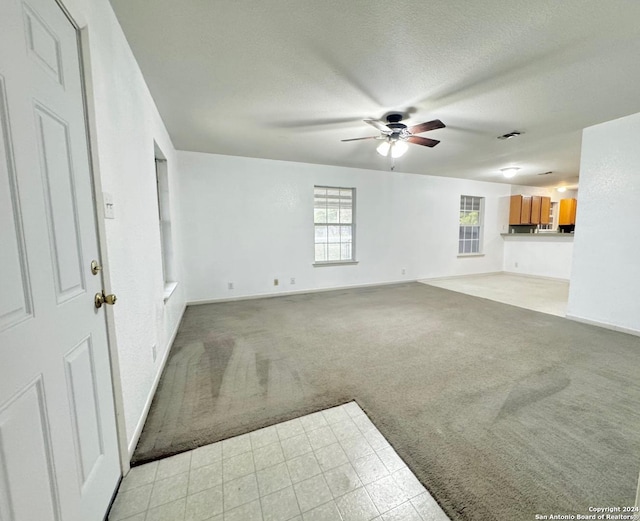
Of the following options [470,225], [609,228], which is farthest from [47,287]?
[470,225]

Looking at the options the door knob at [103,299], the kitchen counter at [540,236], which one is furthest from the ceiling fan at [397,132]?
the kitchen counter at [540,236]

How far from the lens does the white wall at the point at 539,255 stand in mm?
6027

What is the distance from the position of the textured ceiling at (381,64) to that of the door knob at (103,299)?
162 centimetres

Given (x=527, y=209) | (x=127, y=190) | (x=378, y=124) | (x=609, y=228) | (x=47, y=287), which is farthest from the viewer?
(x=527, y=209)

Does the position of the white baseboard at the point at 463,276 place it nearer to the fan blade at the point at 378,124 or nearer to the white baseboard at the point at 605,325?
the white baseboard at the point at 605,325

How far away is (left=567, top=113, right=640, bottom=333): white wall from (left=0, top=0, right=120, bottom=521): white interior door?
4960 mm

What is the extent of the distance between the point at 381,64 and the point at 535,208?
7.31m

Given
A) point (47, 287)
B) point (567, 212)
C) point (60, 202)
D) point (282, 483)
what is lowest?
point (282, 483)

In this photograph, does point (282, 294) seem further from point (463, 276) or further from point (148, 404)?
point (463, 276)

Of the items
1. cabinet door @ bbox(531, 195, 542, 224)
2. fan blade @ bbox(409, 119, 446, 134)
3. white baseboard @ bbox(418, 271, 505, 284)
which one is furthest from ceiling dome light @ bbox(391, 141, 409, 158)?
cabinet door @ bbox(531, 195, 542, 224)

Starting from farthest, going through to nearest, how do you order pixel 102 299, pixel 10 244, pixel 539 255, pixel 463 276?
1. pixel 463 276
2. pixel 539 255
3. pixel 102 299
4. pixel 10 244

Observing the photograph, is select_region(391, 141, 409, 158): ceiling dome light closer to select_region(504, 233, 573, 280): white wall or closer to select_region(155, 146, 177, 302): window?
select_region(155, 146, 177, 302): window

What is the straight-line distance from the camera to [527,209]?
6953mm

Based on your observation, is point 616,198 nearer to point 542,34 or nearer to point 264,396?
point 542,34
